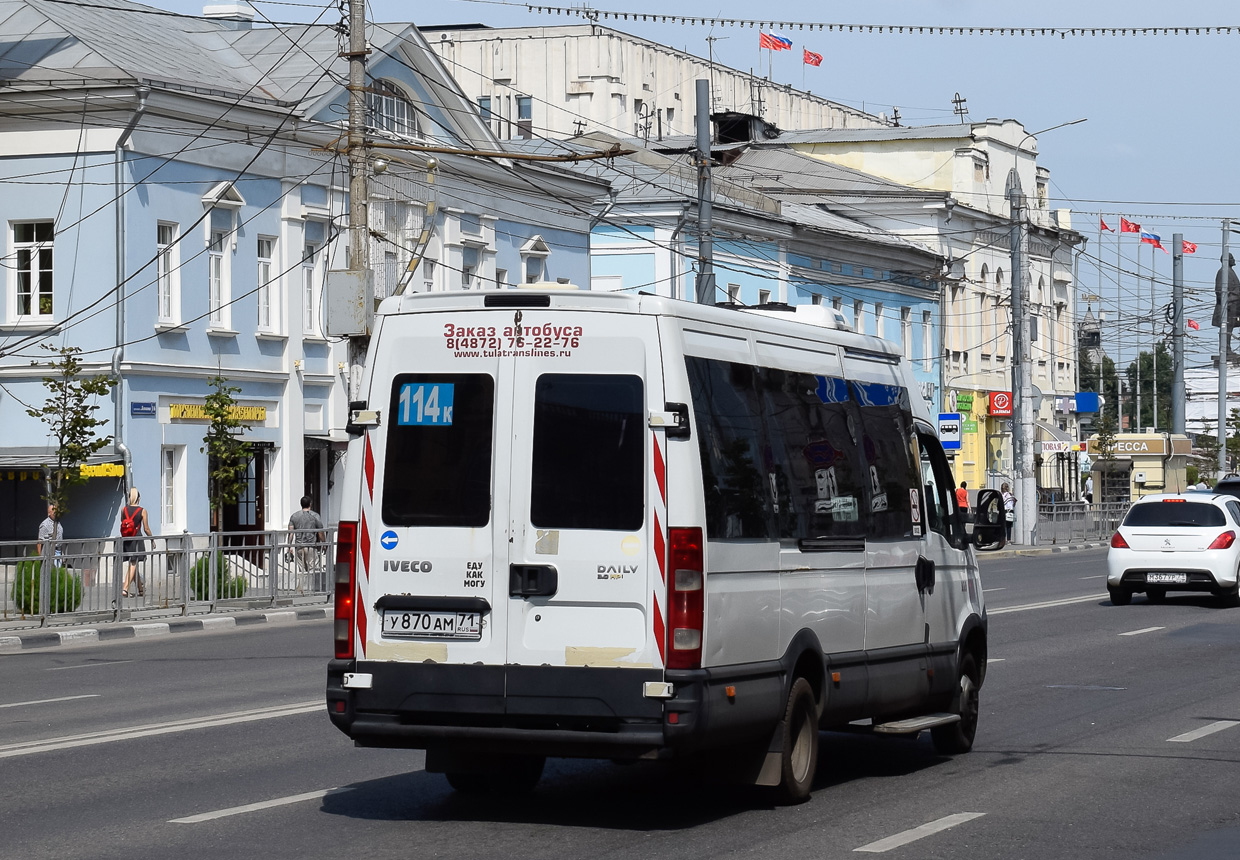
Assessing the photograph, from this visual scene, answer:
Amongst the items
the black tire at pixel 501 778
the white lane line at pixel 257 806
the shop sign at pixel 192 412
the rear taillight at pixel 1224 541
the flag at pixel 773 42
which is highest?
the flag at pixel 773 42

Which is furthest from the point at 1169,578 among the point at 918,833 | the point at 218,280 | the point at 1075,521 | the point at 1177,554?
the point at 1075,521

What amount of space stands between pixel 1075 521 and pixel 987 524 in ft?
137

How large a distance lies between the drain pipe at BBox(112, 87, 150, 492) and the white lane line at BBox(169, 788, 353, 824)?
22612mm

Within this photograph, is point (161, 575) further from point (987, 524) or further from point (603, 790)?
point (603, 790)

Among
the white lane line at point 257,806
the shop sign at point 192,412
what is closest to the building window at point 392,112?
the shop sign at point 192,412

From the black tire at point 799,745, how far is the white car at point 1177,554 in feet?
57.6

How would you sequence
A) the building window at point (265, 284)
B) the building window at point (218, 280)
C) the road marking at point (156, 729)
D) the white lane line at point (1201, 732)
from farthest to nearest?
the building window at point (265, 284)
the building window at point (218, 280)
the white lane line at point (1201, 732)
the road marking at point (156, 729)

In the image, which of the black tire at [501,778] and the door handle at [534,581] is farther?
the black tire at [501,778]

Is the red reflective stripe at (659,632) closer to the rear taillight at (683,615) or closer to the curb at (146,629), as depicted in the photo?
the rear taillight at (683,615)

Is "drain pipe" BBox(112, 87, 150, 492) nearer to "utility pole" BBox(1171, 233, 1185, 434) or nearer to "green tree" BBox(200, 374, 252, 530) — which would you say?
"green tree" BBox(200, 374, 252, 530)

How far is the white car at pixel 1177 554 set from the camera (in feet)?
84.7

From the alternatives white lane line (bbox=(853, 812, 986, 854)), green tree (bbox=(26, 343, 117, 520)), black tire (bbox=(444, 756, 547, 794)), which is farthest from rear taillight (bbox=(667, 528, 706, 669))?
green tree (bbox=(26, 343, 117, 520))

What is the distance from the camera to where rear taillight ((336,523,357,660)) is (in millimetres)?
8859

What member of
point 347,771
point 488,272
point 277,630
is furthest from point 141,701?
point 488,272
